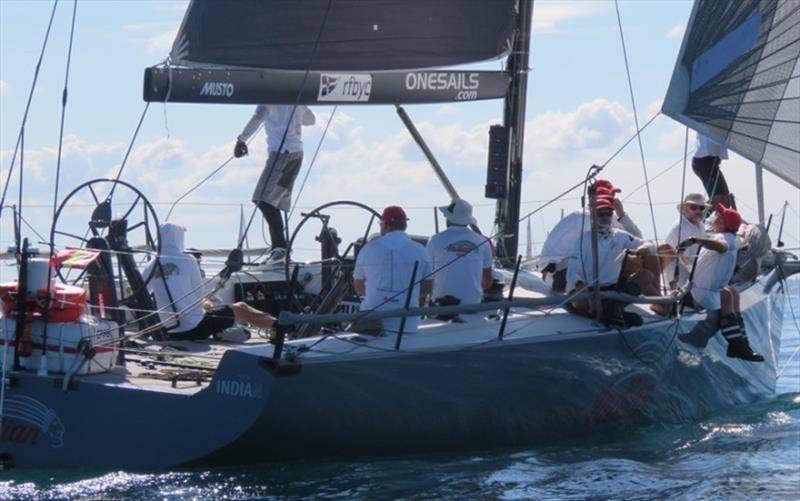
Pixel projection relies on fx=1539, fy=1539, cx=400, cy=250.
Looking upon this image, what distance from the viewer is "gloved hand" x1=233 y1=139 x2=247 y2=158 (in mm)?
11539

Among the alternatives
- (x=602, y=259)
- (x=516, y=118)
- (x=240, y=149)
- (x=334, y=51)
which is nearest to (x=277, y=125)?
(x=240, y=149)

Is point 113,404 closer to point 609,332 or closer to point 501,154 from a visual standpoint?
point 609,332

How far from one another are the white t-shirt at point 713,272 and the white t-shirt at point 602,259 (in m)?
0.74

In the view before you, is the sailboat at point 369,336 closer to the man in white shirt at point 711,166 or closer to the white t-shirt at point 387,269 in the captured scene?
the white t-shirt at point 387,269

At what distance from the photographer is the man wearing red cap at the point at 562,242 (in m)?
9.50

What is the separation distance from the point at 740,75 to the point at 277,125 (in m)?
3.66

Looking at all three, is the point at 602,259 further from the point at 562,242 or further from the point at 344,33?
the point at 344,33

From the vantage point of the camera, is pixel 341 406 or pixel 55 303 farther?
pixel 55 303

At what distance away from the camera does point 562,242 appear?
31.4 feet

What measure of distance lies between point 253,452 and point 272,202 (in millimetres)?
3725

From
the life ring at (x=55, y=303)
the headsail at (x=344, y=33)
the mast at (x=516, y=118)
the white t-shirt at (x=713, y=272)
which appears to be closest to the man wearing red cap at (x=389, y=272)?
the life ring at (x=55, y=303)

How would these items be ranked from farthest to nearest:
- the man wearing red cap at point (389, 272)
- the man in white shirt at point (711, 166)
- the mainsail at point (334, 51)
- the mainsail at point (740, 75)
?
the man in white shirt at point (711, 166), the mainsail at point (334, 51), the mainsail at point (740, 75), the man wearing red cap at point (389, 272)

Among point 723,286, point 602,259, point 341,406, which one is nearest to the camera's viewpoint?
point 341,406

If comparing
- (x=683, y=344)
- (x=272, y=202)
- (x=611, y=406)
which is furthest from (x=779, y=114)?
(x=272, y=202)
